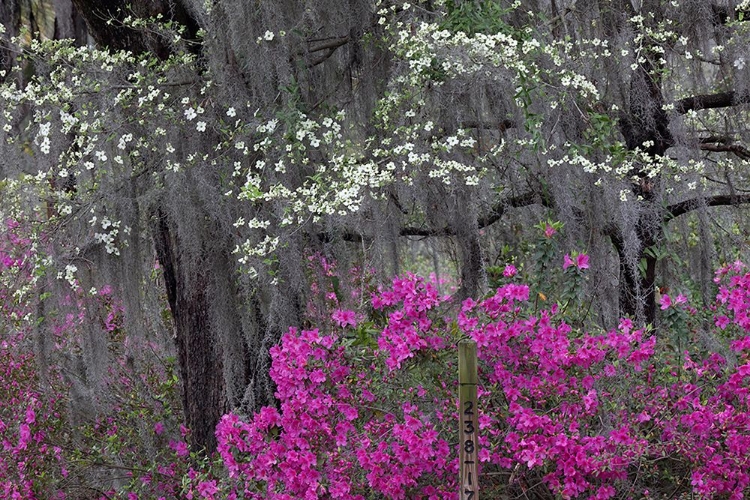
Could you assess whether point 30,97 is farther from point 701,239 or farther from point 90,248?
point 701,239

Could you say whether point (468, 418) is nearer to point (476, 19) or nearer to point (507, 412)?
point (507, 412)

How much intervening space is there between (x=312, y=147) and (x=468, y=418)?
1.72 m

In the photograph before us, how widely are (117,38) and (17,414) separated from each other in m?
2.22

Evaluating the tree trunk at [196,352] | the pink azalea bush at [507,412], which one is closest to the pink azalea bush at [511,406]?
the pink azalea bush at [507,412]

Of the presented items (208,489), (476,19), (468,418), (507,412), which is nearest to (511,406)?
(507,412)

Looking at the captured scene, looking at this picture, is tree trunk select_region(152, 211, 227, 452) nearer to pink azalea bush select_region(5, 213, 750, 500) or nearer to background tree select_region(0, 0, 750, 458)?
background tree select_region(0, 0, 750, 458)

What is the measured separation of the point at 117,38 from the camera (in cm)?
489

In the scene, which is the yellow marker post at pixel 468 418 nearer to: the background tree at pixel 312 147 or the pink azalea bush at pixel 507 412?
the pink azalea bush at pixel 507 412

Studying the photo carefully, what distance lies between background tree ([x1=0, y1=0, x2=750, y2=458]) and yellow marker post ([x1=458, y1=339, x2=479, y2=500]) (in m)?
1.06

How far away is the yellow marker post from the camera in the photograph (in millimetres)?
3150

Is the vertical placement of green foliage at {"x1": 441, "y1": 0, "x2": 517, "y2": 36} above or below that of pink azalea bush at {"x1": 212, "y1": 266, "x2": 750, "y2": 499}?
above

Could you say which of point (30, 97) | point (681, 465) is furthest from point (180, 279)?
point (681, 465)

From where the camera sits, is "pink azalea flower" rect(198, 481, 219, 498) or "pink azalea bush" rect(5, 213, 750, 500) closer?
"pink azalea bush" rect(5, 213, 750, 500)

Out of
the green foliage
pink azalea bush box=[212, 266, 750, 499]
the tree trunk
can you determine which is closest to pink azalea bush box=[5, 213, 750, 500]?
pink azalea bush box=[212, 266, 750, 499]
